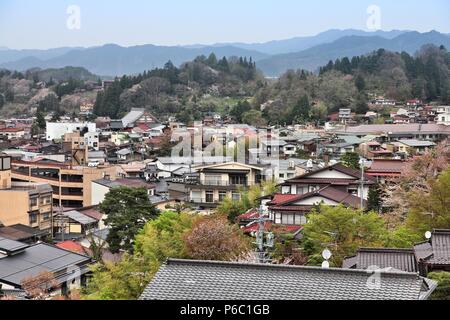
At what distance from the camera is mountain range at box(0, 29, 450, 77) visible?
2022 centimetres

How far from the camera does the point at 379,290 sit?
333cm

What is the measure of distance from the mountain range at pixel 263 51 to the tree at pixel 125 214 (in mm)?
3537

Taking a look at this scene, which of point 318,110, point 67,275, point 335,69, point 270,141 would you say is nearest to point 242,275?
point 67,275

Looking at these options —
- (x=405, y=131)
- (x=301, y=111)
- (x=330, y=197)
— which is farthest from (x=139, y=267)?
(x=301, y=111)

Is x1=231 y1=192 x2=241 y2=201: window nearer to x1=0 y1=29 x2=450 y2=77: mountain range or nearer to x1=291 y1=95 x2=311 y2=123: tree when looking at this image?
x1=0 y1=29 x2=450 y2=77: mountain range

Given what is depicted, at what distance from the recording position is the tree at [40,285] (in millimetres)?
6590

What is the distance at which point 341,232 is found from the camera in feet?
23.4

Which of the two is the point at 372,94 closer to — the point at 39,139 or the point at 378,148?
the point at 378,148

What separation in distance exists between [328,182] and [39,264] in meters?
5.31

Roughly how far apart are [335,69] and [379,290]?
39.5m

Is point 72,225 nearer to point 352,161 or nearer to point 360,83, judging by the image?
point 352,161

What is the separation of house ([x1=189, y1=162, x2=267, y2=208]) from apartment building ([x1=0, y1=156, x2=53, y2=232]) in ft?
9.62
